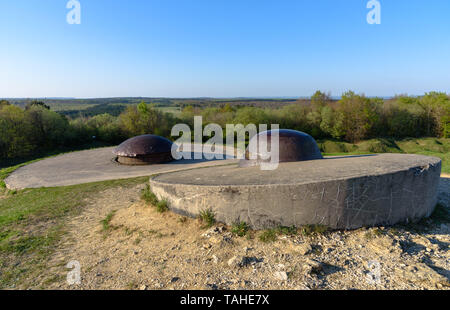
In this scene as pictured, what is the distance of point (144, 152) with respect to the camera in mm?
14523

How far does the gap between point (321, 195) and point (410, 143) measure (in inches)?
1159

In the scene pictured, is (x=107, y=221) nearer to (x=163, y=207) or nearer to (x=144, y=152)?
(x=163, y=207)

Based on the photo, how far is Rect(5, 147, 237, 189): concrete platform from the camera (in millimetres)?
12016

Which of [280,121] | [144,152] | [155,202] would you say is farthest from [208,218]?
[280,121]

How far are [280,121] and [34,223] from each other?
28.9 metres

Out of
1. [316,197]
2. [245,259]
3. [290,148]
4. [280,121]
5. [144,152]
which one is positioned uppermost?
[280,121]

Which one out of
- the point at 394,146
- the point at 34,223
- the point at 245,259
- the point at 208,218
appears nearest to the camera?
the point at 245,259

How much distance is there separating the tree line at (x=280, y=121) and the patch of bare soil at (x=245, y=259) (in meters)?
24.1

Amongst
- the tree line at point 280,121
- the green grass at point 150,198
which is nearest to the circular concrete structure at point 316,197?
the green grass at point 150,198

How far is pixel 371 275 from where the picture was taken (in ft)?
14.2

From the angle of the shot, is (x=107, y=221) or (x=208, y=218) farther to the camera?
(x=107, y=221)

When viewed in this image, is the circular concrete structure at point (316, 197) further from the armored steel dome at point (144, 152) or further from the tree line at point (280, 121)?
the tree line at point (280, 121)

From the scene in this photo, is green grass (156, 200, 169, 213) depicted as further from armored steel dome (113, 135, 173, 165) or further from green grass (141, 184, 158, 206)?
armored steel dome (113, 135, 173, 165)
